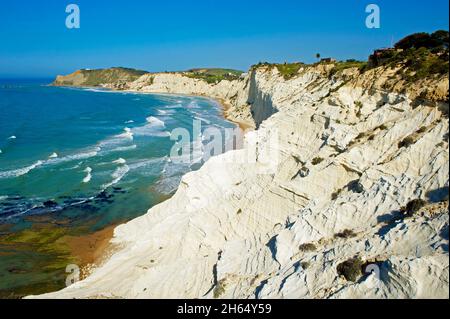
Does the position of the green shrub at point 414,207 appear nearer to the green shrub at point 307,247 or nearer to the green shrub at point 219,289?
the green shrub at point 307,247

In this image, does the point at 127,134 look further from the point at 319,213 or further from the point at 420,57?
the point at 319,213

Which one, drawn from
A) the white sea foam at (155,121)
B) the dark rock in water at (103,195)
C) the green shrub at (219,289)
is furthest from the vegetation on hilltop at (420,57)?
the white sea foam at (155,121)

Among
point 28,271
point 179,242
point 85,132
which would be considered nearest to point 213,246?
→ point 179,242

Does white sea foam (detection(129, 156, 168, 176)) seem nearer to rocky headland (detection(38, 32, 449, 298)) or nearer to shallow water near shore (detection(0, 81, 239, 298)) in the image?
shallow water near shore (detection(0, 81, 239, 298))

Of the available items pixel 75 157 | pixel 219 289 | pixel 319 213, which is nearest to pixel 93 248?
pixel 219 289
